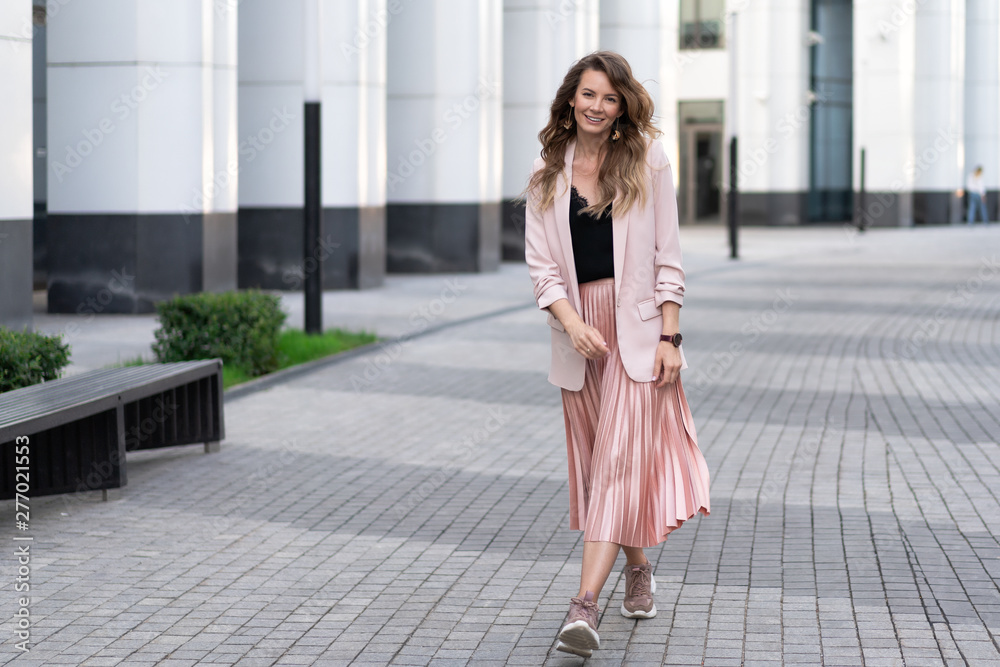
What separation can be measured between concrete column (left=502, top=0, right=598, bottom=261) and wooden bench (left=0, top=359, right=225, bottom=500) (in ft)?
60.2

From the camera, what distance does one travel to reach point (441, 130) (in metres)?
22.9

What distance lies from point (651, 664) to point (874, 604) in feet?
3.58

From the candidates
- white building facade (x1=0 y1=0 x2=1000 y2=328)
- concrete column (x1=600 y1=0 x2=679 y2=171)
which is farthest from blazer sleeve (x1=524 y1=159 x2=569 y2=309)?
concrete column (x1=600 y1=0 x2=679 y2=171)

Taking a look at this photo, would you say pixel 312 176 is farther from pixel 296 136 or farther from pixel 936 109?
pixel 936 109

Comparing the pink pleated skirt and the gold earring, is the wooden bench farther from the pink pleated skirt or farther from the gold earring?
the gold earring

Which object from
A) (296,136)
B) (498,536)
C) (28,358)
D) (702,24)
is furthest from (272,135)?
(702,24)

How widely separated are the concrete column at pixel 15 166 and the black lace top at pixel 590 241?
309 inches

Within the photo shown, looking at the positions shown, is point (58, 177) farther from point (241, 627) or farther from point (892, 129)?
point (892, 129)

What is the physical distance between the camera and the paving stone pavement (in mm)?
4762

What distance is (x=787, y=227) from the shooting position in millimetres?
43438

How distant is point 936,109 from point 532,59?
21854mm

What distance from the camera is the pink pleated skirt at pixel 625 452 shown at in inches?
185

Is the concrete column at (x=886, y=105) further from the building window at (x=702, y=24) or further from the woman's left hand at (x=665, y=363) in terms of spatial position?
the woman's left hand at (x=665, y=363)

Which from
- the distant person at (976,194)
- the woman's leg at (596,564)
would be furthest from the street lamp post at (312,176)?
the distant person at (976,194)
